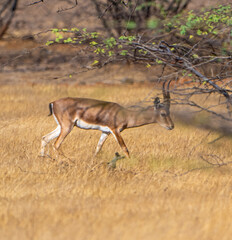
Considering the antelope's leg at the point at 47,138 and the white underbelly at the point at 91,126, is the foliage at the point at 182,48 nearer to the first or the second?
the white underbelly at the point at 91,126

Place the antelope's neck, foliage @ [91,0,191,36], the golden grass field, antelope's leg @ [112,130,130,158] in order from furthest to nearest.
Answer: foliage @ [91,0,191,36], the antelope's neck, antelope's leg @ [112,130,130,158], the golden grass field

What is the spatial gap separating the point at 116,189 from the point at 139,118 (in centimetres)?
266

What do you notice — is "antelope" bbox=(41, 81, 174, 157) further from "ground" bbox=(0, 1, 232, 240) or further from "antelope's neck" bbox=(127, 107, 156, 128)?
"ground" bbox=(0, 1, 232, 240)

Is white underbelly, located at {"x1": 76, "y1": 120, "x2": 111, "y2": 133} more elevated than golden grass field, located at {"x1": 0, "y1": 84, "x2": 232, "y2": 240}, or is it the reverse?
white underbelly, located at {"x1": 76, "y1": 120, "x2": 111, "y2": 133}

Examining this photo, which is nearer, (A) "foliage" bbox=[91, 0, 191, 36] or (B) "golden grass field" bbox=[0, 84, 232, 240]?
(B) "golden grass field" bbox=[0, 84, 232, 240]

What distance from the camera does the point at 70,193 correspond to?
6977mm

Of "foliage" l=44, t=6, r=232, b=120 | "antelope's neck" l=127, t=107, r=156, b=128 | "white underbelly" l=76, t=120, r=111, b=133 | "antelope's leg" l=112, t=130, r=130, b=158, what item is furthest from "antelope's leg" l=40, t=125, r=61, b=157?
"foliage" l=44, t=6, r=232, b=120

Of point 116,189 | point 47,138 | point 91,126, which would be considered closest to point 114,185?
point 116,189

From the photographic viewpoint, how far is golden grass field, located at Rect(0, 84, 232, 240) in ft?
18.0

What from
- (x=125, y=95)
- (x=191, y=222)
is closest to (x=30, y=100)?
(x=125, y=95)

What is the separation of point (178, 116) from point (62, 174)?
21.3 feet

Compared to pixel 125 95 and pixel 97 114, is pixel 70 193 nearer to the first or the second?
pixel 97 114

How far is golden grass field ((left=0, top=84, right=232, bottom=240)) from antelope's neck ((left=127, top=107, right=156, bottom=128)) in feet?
1.92

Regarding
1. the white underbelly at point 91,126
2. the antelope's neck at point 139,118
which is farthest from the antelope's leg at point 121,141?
the antelope's neck at point 139,118
